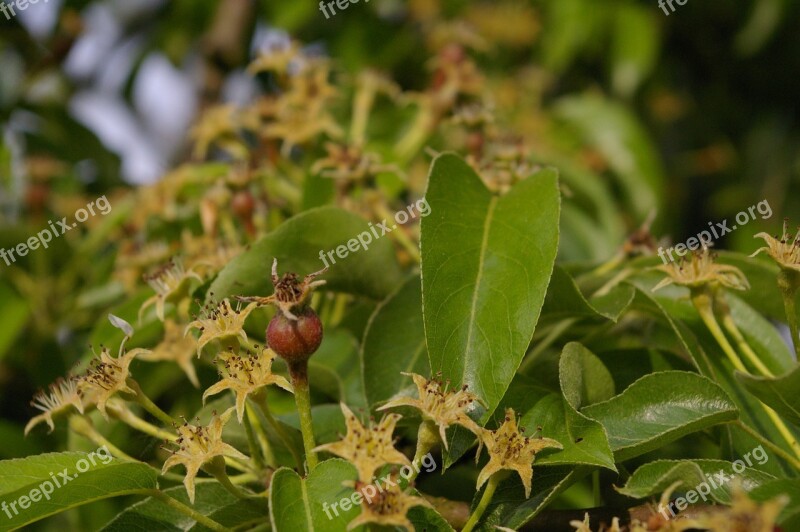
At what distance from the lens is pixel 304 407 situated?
1.17 metres

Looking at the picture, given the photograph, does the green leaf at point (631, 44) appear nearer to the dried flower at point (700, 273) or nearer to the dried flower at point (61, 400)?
the dried flower at point (700, 273)

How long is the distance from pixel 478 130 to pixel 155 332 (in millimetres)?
821

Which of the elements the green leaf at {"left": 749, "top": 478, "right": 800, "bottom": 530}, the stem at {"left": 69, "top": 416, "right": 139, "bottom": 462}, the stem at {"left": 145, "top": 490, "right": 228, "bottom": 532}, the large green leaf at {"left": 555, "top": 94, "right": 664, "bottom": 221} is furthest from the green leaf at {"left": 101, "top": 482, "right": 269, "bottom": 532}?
the large green leaf at {"left": 555, "top": 94, "right": 664, "bottom": 221}

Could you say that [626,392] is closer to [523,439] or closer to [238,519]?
[523,439]

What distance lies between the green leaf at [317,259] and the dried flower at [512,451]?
1.55 feet

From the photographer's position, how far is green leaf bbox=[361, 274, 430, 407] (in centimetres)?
134

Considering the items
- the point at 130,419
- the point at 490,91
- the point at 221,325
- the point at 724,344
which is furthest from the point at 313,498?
the point at 490,91

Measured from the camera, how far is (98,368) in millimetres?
1286

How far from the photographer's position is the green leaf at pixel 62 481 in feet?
3.74

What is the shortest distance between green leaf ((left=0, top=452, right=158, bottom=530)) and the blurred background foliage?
1.01 meters

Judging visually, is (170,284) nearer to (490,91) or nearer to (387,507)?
(387,507)

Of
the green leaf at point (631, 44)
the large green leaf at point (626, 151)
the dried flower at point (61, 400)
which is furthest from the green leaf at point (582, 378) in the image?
the green leaf at point (631, 44)

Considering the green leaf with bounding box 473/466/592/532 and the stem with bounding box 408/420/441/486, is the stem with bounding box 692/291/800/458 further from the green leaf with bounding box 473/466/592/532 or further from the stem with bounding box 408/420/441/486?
the stem with bounding box 408/420/441/486

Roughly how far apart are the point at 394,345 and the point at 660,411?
0.43 m
